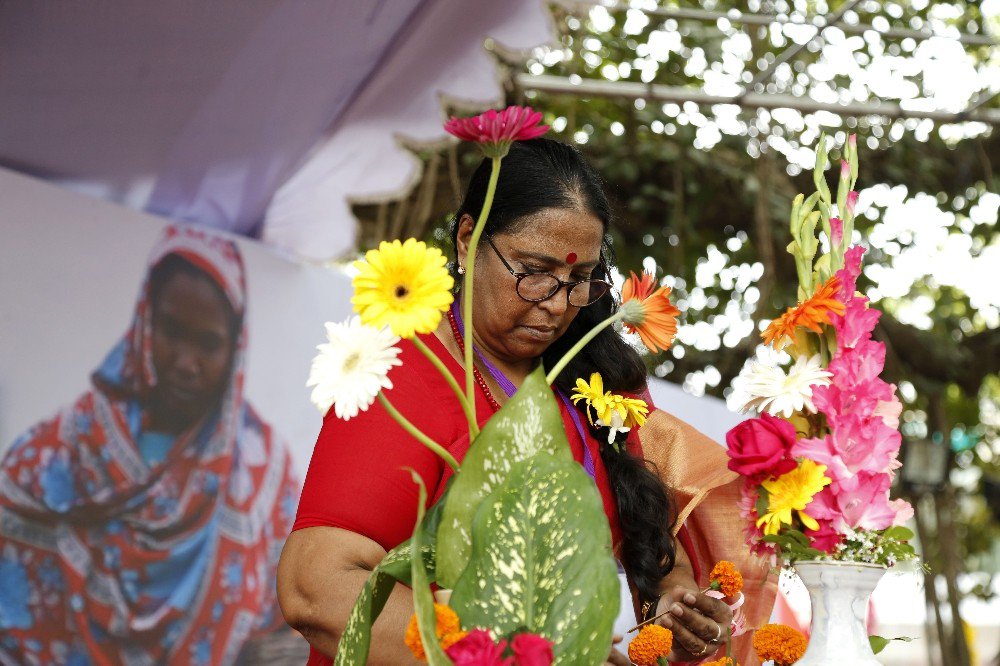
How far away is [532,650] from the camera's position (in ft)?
2.75

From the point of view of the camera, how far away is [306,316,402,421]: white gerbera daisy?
1.00 m

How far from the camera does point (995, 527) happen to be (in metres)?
11.6

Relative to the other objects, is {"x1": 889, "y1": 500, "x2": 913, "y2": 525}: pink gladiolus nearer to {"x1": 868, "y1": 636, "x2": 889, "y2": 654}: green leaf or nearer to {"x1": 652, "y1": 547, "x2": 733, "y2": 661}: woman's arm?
{"x1": 868, "y1": 636, "x2": 889, "y2": 654}: green leaf

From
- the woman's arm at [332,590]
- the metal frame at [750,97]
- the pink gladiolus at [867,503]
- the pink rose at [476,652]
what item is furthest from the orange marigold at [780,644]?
the metal frame at [750,97]

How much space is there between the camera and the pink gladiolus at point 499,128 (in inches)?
41.8

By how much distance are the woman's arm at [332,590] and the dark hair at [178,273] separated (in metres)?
1.75

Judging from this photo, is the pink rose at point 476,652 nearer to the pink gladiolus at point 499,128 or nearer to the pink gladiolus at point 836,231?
the pink gladiolus at point 499,128

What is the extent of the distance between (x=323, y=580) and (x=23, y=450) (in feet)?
5.33

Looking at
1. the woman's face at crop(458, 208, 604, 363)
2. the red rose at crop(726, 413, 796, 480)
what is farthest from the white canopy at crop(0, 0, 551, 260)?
the red rose at crop(726, 413, 796, 480)

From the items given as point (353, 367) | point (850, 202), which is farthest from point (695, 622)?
point (353, 367)

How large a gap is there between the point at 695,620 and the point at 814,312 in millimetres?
428

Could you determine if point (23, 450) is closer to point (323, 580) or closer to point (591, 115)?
point (323, 580)

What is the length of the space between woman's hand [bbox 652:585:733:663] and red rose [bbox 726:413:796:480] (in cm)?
26

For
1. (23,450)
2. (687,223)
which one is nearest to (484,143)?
(23,450)
